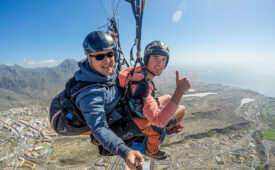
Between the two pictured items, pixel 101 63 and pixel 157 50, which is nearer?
pixel 101 63

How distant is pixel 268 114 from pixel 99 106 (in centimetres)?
6099

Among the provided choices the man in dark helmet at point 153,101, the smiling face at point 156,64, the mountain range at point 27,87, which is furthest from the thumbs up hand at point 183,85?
the mountain range at point 27,87

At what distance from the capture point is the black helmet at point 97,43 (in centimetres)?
183

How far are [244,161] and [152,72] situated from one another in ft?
93.7

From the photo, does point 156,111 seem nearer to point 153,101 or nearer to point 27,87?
point 153,101

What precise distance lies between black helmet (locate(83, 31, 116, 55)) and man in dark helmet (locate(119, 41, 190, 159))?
1.83ft

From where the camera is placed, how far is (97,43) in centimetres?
183

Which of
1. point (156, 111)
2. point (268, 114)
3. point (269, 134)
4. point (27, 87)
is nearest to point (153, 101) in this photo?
point (156, 111)

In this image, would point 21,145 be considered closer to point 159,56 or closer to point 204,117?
point 159,56

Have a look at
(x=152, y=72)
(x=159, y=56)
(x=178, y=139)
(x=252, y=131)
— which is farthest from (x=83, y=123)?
(x=252, y=131)

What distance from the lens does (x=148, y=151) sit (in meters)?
3.05

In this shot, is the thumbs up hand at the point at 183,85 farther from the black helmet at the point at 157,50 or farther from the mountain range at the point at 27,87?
the mountain range at the point at 27,87

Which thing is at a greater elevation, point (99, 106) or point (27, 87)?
point (99, 106)

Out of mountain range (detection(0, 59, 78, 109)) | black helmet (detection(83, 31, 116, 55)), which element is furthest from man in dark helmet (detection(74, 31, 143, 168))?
mountain range (detection(0, 59, 78, 109))
